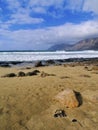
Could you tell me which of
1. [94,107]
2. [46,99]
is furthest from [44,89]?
A: [94,107]

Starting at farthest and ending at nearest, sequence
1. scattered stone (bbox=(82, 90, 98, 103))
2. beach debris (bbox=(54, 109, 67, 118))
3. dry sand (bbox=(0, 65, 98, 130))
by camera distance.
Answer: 1. scattered stone (bbox=(82, 90, 98, 103))
2. beach debris (bbox=(54, 109, 67, 118))
3. dry sand (bbox=(0, 65, 98, 130))

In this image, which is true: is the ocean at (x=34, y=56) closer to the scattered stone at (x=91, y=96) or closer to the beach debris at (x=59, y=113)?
the scattered stone at (x=91, y=96)

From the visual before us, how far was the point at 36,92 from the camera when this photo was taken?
7.14m

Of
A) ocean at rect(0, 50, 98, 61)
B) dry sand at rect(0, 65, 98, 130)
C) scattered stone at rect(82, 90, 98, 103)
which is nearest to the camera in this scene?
dry sand at rect(0, 65, 98, 130)

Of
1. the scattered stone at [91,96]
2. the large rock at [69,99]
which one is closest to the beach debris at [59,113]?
the large rock at [69,99]

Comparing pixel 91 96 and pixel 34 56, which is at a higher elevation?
pixel 91 96

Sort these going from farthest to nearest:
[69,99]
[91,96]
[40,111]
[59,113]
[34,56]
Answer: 1. [34,56]
2. [91,96]
3. [69,99]
4. [40,111]
5. [59,113]

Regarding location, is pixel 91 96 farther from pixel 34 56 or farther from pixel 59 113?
pixel 34 56

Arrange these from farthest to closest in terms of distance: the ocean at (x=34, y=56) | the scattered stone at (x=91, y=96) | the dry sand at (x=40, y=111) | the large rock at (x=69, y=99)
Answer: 1. the ocean at (x=34, y=56)
2. the scattered stone at (x=91, y=96)
3. the large rock at (x=69, y=99)
4. the dry sand at (x=40, y=111)

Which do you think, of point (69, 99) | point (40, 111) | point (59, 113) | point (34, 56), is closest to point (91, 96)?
point (69, 99)

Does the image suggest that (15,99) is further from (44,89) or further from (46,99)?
(44,89)

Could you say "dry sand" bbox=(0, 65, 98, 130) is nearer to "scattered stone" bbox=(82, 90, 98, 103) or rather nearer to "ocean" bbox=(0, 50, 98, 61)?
"scattered stone" bbox=(82, 90, 98, 103)

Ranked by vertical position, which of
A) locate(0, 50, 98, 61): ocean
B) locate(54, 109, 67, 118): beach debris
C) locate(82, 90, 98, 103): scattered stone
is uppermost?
locate(82, 90, 98, 103): scattered stone

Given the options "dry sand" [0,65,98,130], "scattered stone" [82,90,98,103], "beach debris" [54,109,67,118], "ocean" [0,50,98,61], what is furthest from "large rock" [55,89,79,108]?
"ocean" [0,50,98,61]
